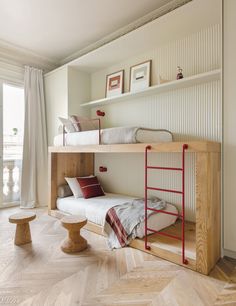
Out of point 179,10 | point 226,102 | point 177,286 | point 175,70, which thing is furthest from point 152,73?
point 177,286

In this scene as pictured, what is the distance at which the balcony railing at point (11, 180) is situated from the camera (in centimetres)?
395

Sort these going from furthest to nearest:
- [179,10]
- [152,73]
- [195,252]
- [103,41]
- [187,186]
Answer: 1. [103,41]
2. [152,73]
3. [187,186]
4. [179,10]
5. [195,252]

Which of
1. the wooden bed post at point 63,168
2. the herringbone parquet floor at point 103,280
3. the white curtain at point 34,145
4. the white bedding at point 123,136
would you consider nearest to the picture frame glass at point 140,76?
the white bedding at point 123,136

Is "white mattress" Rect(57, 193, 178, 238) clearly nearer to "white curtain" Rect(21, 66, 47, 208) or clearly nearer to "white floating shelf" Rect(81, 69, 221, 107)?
"white curtain" Rect(21, 66, 47, 208)

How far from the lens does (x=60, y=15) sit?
115 inches

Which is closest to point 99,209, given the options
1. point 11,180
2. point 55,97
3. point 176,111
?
point 176,111

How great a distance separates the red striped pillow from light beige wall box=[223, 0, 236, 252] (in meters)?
1.93

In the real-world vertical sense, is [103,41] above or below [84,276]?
above

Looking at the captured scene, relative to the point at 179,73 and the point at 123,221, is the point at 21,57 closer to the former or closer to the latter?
the point at 179,73

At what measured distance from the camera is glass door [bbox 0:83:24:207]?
3.92m

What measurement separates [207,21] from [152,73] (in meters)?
0.94

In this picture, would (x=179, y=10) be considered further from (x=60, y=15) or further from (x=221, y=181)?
(x=221, y=181)

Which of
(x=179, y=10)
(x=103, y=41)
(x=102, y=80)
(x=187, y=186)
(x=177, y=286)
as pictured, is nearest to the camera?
(x=177, y=286)

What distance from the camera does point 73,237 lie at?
2.29 metres
